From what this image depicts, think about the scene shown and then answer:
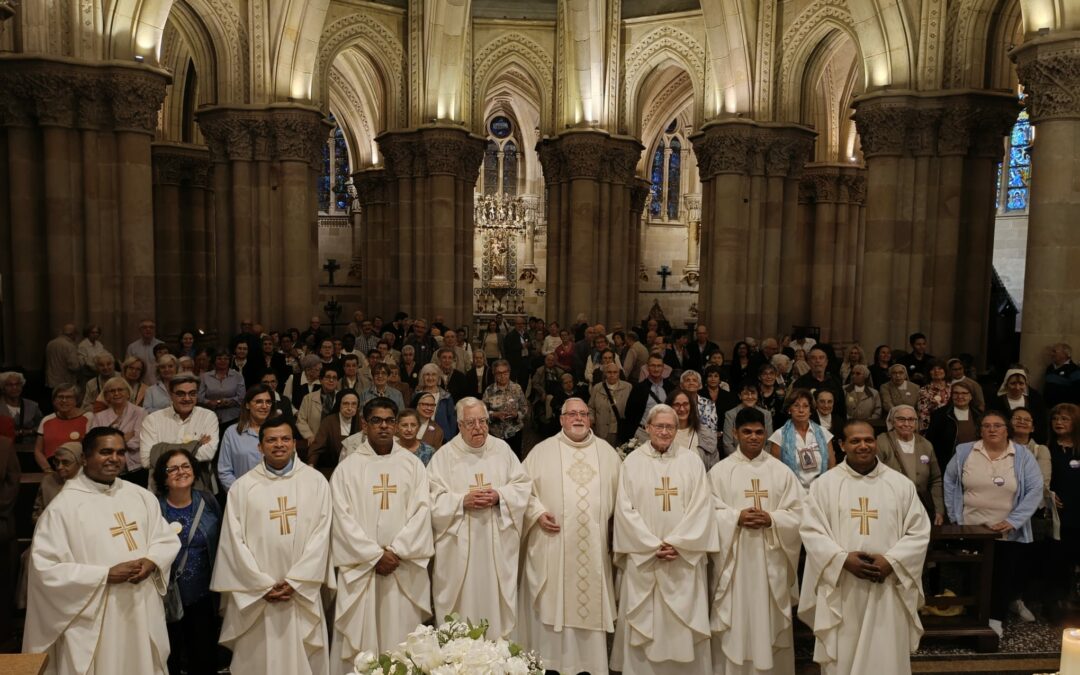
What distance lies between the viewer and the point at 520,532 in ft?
20.0

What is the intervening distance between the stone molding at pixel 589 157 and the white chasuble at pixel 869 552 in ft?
52.9

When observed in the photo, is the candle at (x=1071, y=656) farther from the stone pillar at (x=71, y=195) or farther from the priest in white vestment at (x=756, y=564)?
the stone pillar at (x=71, y=195)

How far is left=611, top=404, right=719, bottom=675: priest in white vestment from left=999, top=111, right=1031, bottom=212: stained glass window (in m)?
25.7

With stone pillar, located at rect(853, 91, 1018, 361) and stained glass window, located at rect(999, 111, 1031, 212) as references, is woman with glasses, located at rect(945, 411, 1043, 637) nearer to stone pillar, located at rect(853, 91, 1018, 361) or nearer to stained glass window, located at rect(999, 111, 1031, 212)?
stone pillar, located at rect(853, 91, 1018, 361)

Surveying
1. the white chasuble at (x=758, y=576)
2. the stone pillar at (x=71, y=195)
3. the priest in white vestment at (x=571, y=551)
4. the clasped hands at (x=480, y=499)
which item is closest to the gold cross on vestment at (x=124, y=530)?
the clasped hands at (x=480, y=499)

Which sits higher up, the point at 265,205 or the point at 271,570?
the point at 265,205

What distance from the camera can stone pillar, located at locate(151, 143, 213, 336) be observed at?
22359 mm

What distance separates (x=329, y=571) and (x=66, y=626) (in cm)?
144

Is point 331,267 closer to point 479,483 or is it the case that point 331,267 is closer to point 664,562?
point 479,483

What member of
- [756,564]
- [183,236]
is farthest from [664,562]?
[183,236]

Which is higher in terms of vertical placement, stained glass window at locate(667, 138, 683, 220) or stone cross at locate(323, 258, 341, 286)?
stained glass window at locate(667, 138, 683, 220)

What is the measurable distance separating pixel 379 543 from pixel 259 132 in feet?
44.8

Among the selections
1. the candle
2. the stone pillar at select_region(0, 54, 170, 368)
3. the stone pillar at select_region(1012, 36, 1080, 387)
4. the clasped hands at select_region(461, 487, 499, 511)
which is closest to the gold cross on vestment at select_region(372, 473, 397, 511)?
the clasped hands at select_region(461, 487, 499, 511)

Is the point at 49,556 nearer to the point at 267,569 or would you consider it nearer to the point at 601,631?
the point at 267,569
